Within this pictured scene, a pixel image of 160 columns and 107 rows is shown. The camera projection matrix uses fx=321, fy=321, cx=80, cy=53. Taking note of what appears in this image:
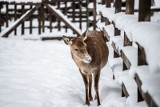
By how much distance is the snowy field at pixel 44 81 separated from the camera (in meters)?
5.81

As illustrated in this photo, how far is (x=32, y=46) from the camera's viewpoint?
12461mm

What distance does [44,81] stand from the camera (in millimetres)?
7320

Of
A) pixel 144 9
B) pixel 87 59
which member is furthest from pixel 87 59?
pixel 144 9

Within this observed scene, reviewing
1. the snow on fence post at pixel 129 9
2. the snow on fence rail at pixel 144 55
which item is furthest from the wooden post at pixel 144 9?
the snow on fence post at pixel 129 9

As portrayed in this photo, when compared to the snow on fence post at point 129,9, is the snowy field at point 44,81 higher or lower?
lower

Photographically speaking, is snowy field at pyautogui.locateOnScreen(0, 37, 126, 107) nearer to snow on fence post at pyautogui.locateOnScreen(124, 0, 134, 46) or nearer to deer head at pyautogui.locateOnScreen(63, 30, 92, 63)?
deer head at pyautogui.locateOnScreen(63, 30, 92, 63)

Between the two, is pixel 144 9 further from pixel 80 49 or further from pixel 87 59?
pixel 80 49

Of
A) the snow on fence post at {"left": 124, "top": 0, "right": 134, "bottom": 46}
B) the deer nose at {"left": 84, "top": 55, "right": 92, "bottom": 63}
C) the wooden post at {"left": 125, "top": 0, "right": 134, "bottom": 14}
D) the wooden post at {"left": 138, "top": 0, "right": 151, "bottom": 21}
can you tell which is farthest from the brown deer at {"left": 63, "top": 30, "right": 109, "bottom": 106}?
the wooden post at {"left": 138, "top": 0, "right": 151, "bottom": 21}

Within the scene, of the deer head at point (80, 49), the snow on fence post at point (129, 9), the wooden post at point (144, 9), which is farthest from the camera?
the deer head at point (80, 49)

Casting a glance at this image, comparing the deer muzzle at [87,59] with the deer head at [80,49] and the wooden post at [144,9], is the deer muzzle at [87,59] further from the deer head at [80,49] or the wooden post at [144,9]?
the wooden post at [144,9]

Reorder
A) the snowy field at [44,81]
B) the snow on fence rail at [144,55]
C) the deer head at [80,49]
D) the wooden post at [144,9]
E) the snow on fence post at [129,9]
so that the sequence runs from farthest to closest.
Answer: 1. the snowy field at [44,81]
2. the deer head at [80,49]
3. the snow on fence post at [129,9]
4. the wooden post at [144,9]
5. the snow on fence rail at [144,55]

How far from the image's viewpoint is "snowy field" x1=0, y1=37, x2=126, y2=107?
5812 millimetres

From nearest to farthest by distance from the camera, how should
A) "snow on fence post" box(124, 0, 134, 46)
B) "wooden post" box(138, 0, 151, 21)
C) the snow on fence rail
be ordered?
the snow on fence rail < "wooden post" box(138, 0, 151, 21) < "snow on fence post" box(124, 0, 134, 46)

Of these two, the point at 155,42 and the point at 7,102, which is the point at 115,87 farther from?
the point at 155,42
